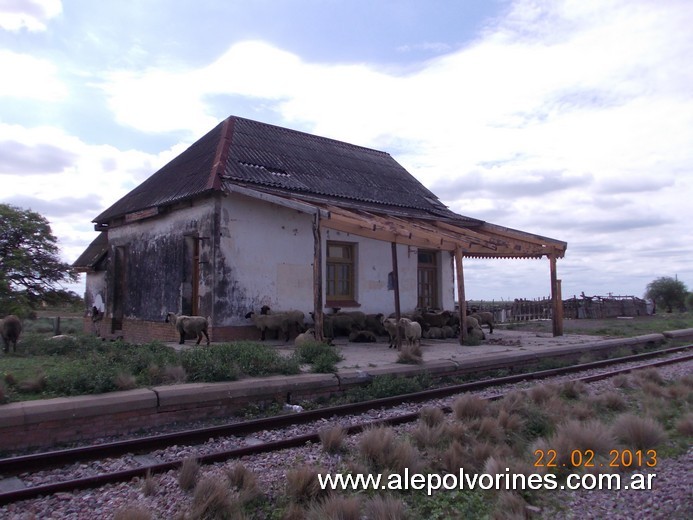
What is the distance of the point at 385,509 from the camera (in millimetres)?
4629

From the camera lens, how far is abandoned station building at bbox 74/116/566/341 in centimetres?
1470

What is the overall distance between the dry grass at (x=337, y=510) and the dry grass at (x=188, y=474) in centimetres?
134

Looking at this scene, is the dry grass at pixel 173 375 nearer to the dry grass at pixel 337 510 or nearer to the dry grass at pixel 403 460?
the dry grass at pixel 403 460

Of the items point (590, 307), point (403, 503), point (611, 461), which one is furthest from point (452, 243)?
point (590, 307)

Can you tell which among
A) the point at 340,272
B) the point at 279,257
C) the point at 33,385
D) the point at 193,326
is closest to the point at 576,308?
the point at 340,272

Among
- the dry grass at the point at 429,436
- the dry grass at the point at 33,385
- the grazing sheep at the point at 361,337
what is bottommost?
the dry grass at the point at 429,436

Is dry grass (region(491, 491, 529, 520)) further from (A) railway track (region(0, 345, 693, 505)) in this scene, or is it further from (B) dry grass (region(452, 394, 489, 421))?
(B) dry grass (region(452, 394, 489, 421))

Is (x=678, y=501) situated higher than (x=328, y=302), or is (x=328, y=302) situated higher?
(x=328, y=302)

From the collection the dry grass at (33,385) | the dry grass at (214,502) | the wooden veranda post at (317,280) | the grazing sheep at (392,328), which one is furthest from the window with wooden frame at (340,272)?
the dry grass at (214,502)

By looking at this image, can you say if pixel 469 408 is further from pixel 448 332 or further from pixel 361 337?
pixel 448 332

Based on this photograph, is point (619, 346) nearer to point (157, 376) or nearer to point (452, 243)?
point (452, 243)

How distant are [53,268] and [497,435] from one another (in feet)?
49.3

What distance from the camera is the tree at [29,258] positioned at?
16031 millimetres

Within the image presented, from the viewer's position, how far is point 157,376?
8.93m
